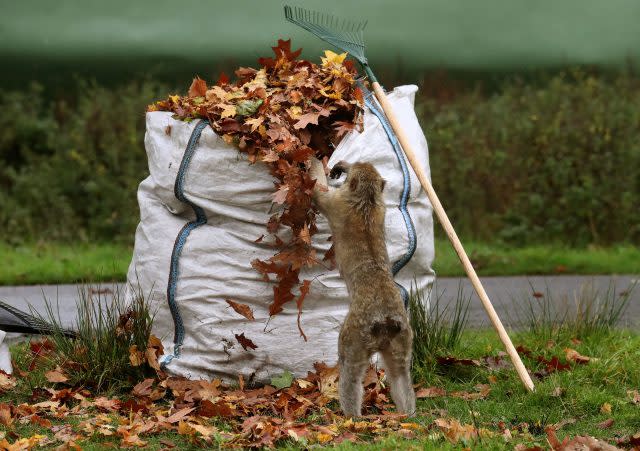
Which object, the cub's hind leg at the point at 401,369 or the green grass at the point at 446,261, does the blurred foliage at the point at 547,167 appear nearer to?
the green grass at the point at 446,261

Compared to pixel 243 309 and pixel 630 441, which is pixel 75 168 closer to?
pixel 243 309

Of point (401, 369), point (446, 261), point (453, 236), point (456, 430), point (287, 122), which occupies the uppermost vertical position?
point (287, 122)

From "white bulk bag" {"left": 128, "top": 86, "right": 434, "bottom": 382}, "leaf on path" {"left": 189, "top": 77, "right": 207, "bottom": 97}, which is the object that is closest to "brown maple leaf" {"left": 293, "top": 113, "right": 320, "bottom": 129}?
"white bulk bag" {"left": 128, "top": 86, "right": 434, "bottom": 382}

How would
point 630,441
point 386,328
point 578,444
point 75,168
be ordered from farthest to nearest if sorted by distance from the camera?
point 75,168 → point 386,328 → point 630,441 → point 578,444

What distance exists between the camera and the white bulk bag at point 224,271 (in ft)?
16.7

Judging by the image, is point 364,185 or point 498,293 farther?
point 498,293

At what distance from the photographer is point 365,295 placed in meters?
4.37

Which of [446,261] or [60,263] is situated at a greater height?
[446,261]

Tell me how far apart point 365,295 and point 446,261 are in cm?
495

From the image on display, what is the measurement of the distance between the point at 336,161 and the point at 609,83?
7.22 m

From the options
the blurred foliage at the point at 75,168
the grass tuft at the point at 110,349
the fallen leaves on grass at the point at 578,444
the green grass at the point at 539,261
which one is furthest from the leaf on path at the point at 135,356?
the blurred foliage at the point at 75,168

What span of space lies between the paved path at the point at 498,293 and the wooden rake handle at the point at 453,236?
5.64 ft

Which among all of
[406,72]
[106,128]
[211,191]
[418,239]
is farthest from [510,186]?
[211,191]

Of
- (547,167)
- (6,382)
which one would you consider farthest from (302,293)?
(547,167)
